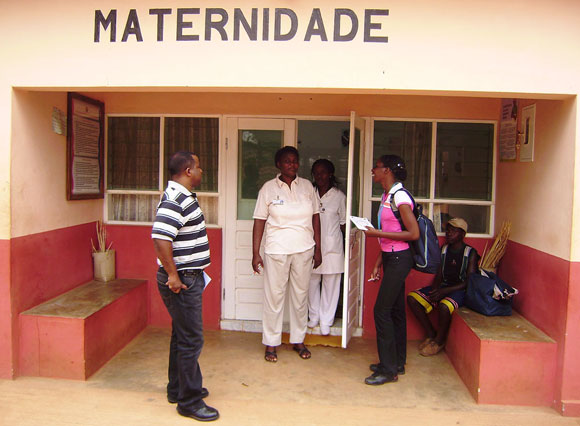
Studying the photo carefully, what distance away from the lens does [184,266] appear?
3244 millimetres

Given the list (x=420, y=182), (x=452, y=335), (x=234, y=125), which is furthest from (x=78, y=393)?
Answer: (x=420, y=182)

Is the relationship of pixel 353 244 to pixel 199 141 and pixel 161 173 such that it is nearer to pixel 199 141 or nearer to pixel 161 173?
pixel 199 141

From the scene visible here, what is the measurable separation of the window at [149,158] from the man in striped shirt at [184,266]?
1810mm

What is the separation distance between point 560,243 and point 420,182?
164 centimetres

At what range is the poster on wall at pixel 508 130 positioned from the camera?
443 centimetres

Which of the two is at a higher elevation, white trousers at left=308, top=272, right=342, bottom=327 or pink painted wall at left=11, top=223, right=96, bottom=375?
pink painted wall at left=11, top=223, right=96, bottom=375

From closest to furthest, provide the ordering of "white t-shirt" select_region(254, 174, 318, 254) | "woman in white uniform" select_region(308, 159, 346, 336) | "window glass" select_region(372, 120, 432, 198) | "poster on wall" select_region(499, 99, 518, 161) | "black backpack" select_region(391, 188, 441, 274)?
"black backpack" select_region(391, 188, 441, 274), "white t-shirt" select_region(254, 174, 318, 254), "poster on wall" select_region(499, 99, 518, 161), "woman in white uniform" select_region(308, 159, 346, 336), "window glass" select_region(372, 120, 432, 198)

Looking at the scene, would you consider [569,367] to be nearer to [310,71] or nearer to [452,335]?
[452,335]

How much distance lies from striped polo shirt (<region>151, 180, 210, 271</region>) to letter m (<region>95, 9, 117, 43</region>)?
1352mm

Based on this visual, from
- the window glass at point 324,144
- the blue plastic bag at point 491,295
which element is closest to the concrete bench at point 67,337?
the window glass at point 324,144

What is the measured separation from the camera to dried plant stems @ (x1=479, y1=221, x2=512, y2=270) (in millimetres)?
4504

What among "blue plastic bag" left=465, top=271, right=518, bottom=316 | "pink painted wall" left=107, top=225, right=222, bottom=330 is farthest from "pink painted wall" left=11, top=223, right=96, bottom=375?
"blue plastic bag" left=465, top=271, right=518, bottom=316

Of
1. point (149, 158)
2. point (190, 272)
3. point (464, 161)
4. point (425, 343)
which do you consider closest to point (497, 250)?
point (464, 161)

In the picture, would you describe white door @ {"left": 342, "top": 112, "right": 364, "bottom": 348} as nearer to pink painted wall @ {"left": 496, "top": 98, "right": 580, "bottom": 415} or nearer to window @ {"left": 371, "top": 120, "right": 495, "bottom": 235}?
window @ {"left": 371, "top": 120, "right": 495, "bottom": 235}
